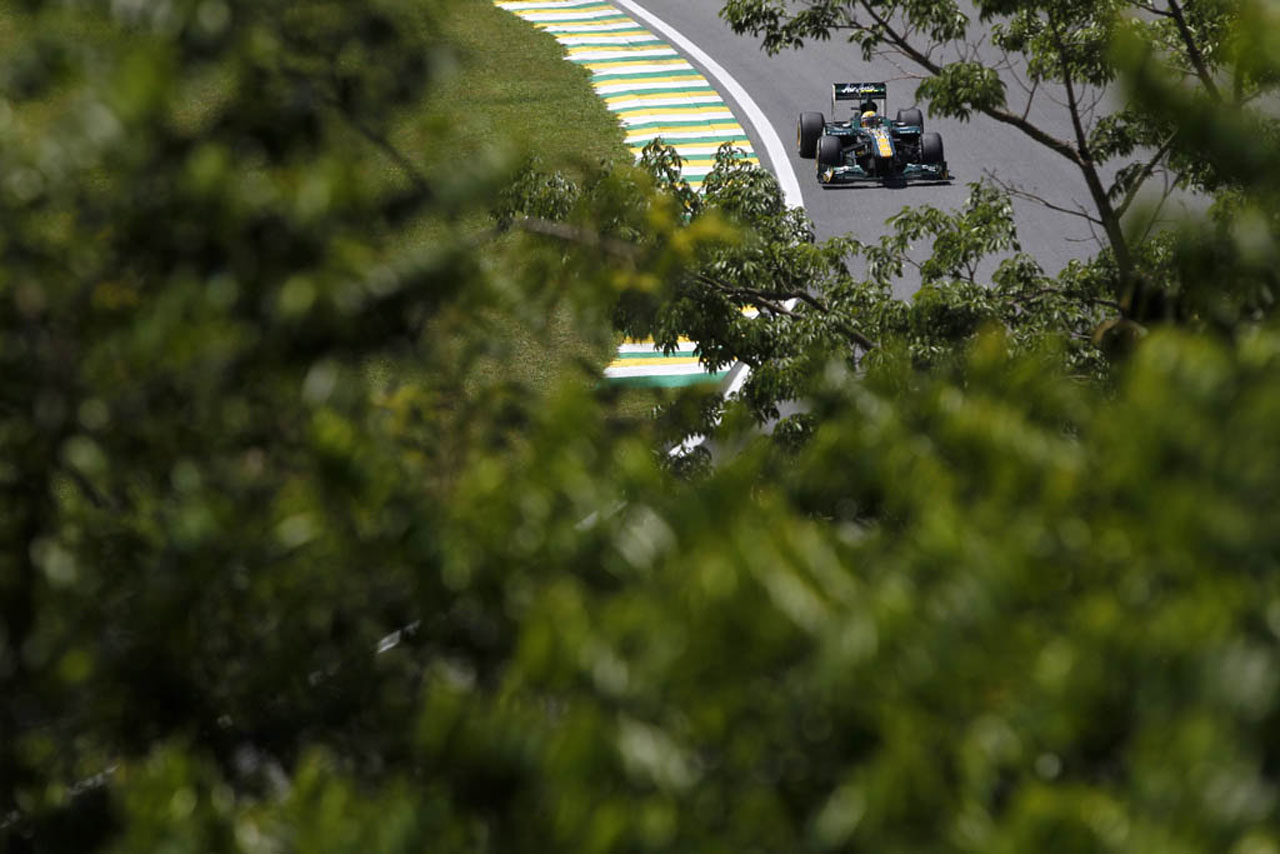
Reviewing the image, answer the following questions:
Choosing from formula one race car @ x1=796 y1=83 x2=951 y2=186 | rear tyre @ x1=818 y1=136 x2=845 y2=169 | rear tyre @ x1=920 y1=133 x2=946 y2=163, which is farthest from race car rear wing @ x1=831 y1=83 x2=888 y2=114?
rear tyre @ x1=818 y1=136 x2=845 y2=169

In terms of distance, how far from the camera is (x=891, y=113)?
88.7 feet

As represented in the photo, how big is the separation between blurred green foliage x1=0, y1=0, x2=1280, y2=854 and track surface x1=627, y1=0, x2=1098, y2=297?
1506 centimetres

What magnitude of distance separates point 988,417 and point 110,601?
2467 mm

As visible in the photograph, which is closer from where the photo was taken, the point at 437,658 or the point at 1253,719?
the point at 1253,719

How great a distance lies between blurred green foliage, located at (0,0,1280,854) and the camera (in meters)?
2.76

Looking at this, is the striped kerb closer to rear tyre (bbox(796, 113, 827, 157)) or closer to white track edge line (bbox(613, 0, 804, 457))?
white track edge line (bbox(613, 0, 804, 457))

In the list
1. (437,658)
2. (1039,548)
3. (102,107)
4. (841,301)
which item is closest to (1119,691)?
(1039,548)

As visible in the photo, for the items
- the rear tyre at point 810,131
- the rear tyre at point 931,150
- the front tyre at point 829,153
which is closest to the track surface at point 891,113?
the rear tyre at point 810,131

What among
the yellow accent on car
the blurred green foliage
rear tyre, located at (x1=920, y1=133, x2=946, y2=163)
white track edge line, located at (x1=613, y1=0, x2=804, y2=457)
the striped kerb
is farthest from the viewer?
the striped kerb

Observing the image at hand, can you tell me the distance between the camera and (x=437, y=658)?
3838mm

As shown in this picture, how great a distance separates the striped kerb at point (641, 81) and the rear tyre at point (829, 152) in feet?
4.30

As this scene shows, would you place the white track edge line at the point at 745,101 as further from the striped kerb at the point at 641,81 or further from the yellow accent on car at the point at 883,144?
the yellow accent on car at the point at 883,144

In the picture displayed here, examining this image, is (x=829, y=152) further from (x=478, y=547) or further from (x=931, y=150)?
(x=478, y=547)

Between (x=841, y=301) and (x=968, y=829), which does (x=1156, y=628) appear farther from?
(x=841, y=301)
